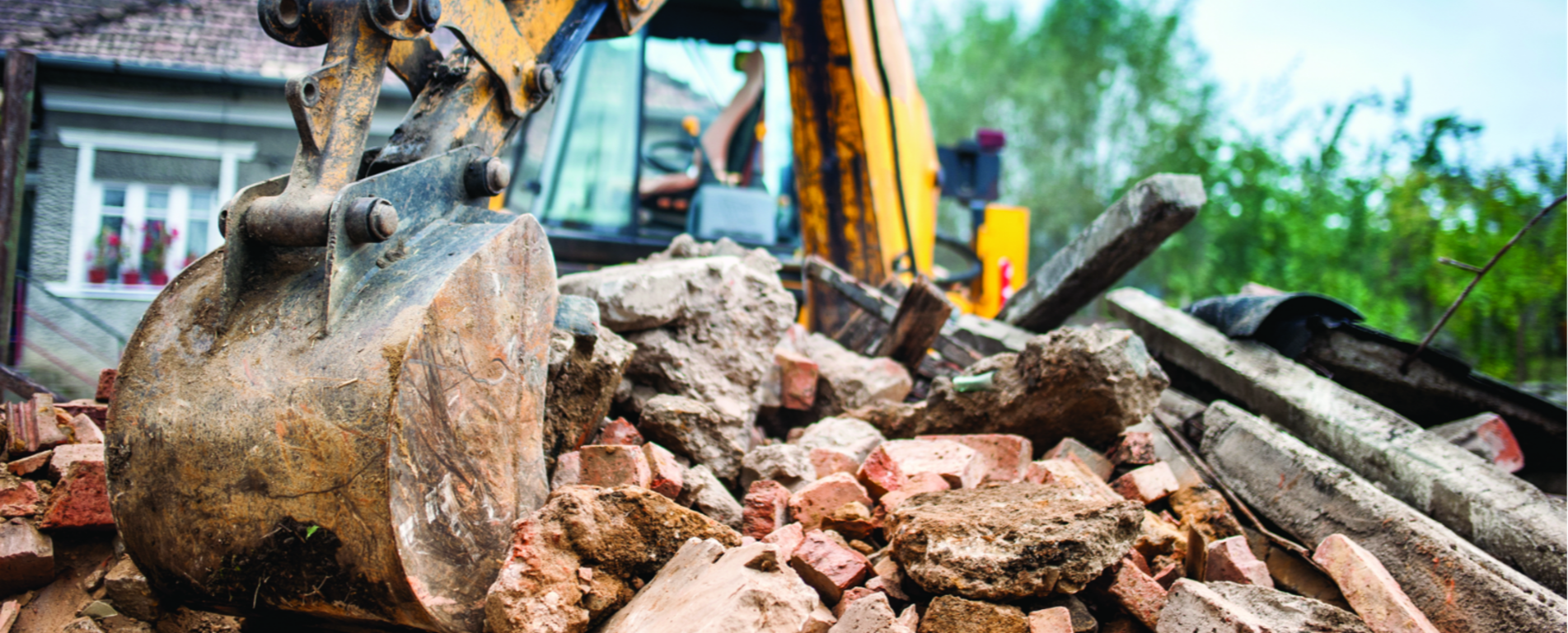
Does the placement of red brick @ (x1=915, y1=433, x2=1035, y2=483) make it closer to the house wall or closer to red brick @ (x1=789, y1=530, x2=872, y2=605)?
red brick @ (x1=789, y1=530, x2=872, y2=605)

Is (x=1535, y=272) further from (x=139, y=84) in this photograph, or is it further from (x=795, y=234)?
(x=139, y=84)

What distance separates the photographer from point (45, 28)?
4.10m

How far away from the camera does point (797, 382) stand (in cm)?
301

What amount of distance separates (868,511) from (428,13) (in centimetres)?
142

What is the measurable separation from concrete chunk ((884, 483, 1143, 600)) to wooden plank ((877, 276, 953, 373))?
148 centimetres

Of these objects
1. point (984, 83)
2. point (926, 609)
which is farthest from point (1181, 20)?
point (926, 609)

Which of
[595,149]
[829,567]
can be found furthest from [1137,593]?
[595,149]

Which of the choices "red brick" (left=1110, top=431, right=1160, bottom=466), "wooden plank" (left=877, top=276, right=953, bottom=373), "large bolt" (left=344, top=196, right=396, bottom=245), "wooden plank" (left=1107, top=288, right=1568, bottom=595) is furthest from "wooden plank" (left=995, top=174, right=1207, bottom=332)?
"large bolt" (left=344, top=196, right=396, bottom=245)

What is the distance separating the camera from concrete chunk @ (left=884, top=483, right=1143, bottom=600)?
5.39ft

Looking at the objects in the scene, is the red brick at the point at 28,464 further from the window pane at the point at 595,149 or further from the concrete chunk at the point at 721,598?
the window pane at the point at 595,149

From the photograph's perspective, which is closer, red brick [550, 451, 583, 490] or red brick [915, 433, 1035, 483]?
red brick [550, 451, 583, 490]

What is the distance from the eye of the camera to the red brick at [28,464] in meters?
2.01

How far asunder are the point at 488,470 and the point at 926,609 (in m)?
0.88

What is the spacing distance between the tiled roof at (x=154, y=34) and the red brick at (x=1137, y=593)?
164 inches
